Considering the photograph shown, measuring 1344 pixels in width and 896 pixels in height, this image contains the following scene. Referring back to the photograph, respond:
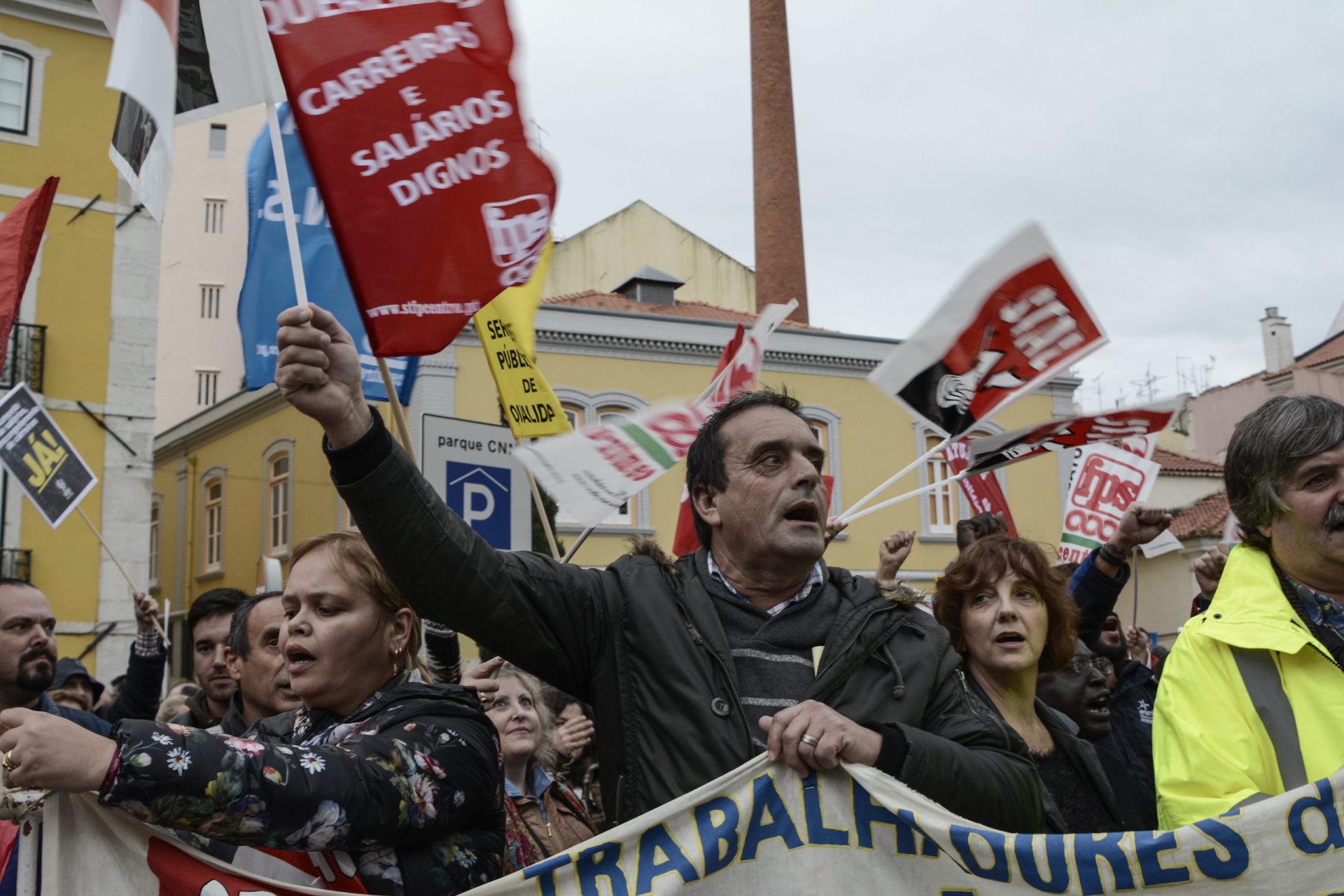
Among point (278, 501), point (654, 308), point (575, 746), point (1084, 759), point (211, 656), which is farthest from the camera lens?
point (654, 308)

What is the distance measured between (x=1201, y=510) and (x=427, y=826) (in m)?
34.7

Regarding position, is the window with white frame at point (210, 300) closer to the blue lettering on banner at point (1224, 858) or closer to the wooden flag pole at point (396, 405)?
the wooden flag pole at point (396, 405)

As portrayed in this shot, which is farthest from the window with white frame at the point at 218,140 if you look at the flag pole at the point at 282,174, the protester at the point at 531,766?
the flag pole at the point at 282,174

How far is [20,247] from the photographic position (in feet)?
19.6

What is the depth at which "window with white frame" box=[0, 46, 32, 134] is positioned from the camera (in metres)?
18.2

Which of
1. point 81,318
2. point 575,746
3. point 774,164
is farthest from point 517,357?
point 774,164

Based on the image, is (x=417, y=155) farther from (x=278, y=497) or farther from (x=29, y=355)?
(x=278, y=497)

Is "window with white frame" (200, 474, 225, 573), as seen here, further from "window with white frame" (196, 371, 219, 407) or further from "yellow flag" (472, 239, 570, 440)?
"yellow flag" (472, 239, 570, 440)

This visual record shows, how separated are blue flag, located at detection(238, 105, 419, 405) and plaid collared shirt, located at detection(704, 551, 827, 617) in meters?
3.22

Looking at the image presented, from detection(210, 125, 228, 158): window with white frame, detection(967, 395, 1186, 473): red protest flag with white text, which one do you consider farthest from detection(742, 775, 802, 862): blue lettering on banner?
detection(210, 125, 228, 158): window with white frame

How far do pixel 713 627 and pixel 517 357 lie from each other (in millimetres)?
3209

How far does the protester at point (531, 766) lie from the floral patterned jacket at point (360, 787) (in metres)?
1.46

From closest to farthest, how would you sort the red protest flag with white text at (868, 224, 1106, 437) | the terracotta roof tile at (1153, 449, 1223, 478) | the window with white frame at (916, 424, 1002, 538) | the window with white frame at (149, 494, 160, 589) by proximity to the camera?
the red protest flag with white text at (868, 224, 1106, 437) < the window with white frame at (916, 424, 1002, 538) < the window with white frame at (149, 494, 160, 589) < the terracotta roof tile at (1153, 449, 1223, 478)

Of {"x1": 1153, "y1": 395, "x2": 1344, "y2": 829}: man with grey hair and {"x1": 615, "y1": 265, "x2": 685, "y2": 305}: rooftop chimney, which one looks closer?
{"x1": 1153, "y1": 395, "x2": 1344, "y2": 829}: man with grey hair
